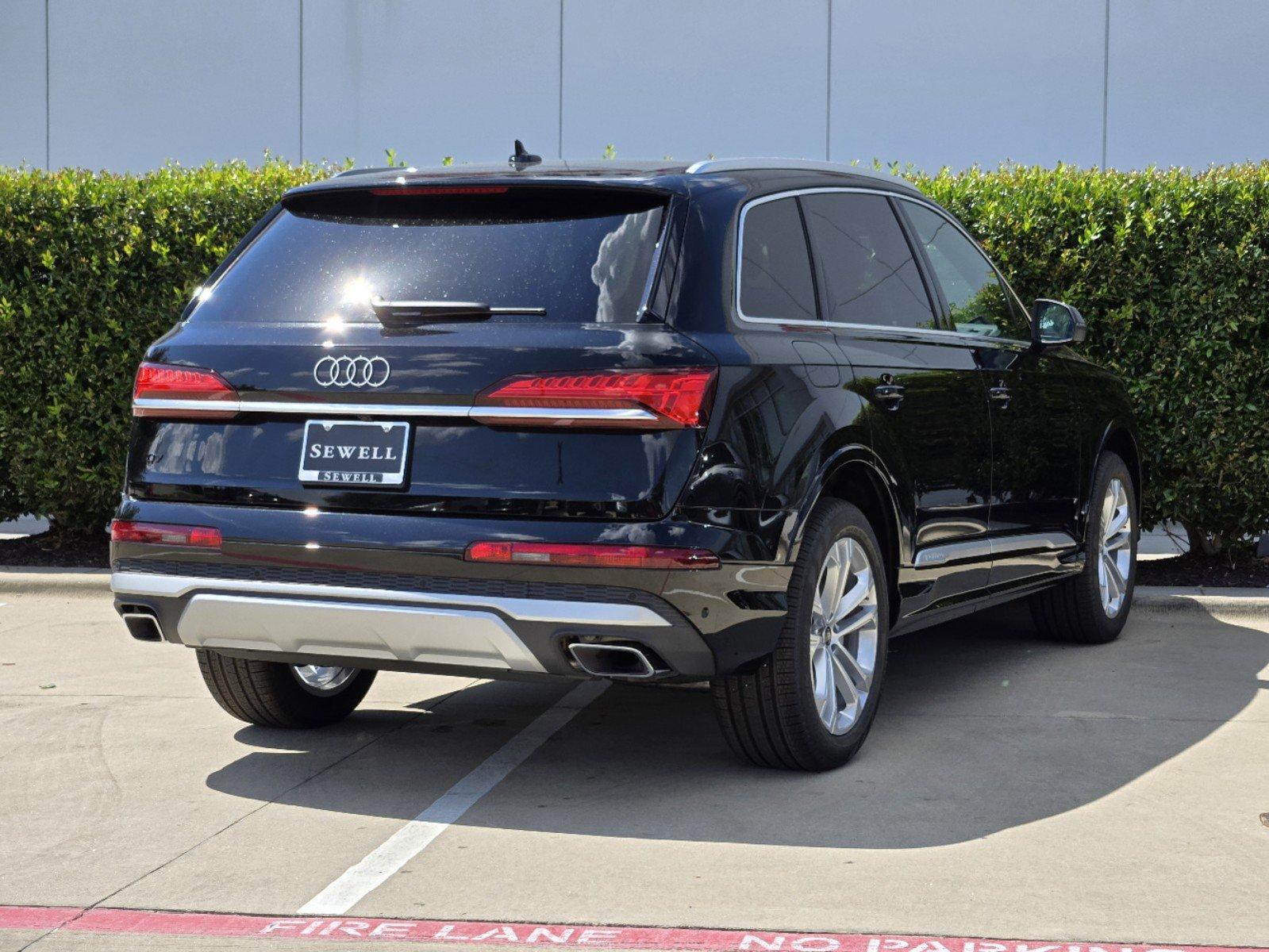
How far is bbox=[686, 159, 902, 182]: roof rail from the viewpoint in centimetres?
515

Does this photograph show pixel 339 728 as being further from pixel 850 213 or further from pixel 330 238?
pixel 850 213

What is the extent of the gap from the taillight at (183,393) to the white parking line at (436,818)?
4.21 feet

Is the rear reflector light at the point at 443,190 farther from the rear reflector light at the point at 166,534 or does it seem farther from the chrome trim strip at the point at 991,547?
the chrome trim strip at the point at 991,547

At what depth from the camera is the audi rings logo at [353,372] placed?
15.3ft

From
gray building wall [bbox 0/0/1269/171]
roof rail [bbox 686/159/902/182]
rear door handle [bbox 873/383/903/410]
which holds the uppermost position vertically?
gray building wall [bbox 0/0/1269/171]

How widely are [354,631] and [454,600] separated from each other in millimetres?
320

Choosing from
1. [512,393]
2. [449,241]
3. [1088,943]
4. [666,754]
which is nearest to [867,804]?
[666,754]

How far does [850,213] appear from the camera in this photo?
584cm

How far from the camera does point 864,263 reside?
5.77m

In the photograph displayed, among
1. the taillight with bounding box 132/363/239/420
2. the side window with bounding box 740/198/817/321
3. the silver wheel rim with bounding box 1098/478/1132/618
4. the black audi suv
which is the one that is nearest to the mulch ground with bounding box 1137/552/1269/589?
the silver wheel rim with bounding box 1098/478/1132/618

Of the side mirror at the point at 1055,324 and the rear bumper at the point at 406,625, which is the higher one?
the side mirror at the point at 1055,324

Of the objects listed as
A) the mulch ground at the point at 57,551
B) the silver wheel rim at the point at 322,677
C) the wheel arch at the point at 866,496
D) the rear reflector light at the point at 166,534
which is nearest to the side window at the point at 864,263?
the wheel arch at the point at 866,496

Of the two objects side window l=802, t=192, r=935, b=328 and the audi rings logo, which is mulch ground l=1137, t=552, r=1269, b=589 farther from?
the audi rings logo

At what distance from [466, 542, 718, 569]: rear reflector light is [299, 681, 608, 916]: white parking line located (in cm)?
80
